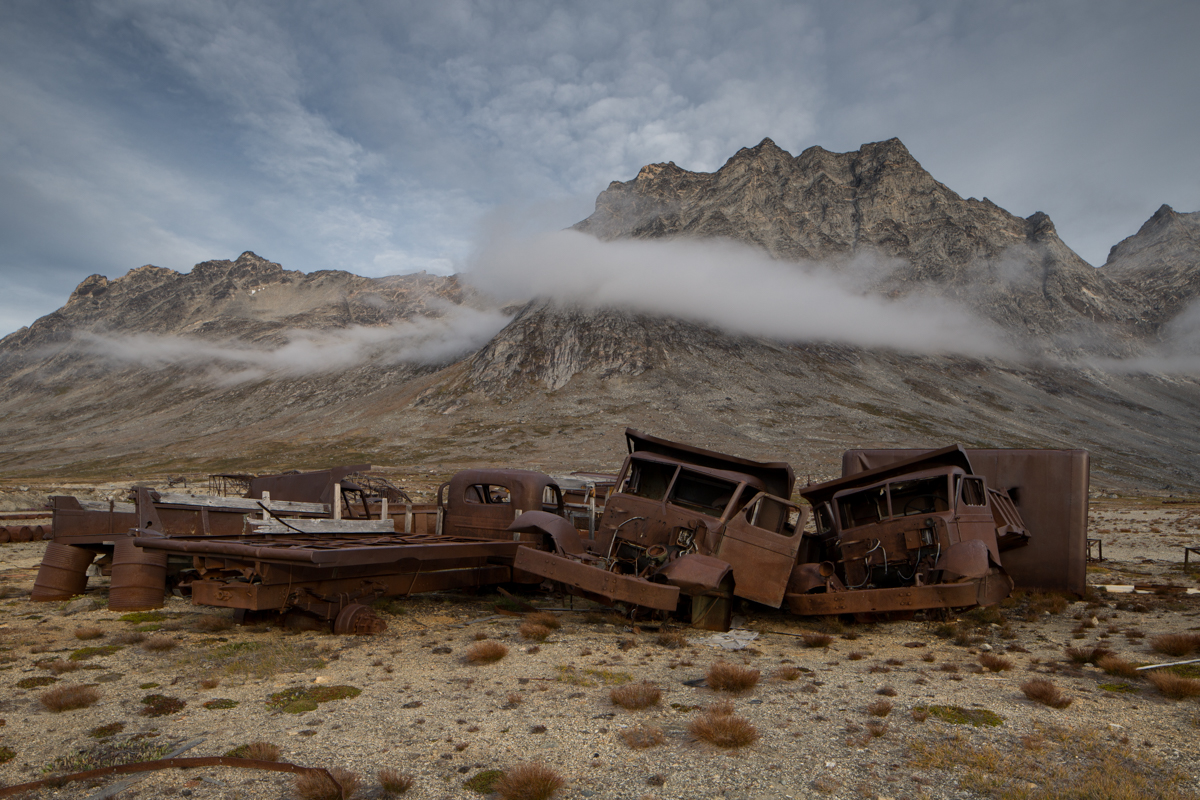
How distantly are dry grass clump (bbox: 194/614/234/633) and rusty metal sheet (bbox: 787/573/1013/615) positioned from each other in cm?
861

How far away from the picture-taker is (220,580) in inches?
365

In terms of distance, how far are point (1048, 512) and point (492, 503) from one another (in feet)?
36.4

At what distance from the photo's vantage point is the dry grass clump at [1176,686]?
6.25 m

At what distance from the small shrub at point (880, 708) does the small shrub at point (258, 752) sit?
5.27m

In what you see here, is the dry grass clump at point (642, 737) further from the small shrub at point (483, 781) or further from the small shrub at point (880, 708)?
the small shrub at point (880, 708)

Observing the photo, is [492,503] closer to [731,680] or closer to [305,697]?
[305,697]

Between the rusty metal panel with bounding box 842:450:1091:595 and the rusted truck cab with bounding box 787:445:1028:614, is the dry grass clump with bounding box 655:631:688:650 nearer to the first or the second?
the rusted truck cab with bounding box 787:445:1028:614

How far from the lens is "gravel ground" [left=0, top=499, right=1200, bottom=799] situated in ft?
16.3

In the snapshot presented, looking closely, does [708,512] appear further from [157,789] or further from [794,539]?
[157,789]

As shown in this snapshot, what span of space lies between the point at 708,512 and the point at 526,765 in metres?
6.88

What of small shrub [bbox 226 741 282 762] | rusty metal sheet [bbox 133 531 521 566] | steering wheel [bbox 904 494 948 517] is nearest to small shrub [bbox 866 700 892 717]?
small shrub [bbox 226 741 282 762]

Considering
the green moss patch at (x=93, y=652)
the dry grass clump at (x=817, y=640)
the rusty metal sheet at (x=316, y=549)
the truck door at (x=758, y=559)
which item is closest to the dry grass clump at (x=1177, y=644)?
the dry grass clump at (x=817, y=640)

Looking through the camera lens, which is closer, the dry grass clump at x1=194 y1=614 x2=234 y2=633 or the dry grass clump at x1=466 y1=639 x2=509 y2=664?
the dry grass clump at x1=466 y1=639 x2=509 y2=664

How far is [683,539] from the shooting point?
10664 millimetres
